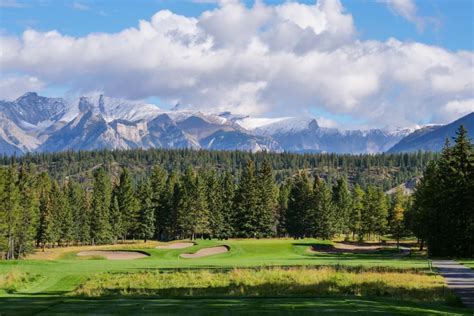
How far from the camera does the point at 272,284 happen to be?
32719 millimetres

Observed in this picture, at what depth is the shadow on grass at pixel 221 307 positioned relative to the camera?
19.2 metres

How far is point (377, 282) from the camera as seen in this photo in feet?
106

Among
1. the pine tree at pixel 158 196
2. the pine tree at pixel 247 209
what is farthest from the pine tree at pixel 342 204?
the pine tree at pixel 158 196

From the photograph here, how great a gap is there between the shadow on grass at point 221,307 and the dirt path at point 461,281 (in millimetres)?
5111

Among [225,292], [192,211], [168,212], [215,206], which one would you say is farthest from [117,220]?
[225,292]

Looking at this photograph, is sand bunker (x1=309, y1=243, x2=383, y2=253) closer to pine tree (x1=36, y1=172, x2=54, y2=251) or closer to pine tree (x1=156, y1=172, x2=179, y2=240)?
pine tree (x1=156, y1=172, x2=179, y2=240)

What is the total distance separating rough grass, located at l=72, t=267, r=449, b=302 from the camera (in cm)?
2888

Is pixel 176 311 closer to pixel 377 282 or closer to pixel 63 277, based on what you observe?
pixel 377 282

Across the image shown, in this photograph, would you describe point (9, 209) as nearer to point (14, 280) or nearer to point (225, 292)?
point (14, 280)

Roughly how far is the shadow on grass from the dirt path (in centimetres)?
511

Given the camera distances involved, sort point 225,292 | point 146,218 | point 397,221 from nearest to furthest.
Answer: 1. point 225,292
2. point 397,221
3. point 146,218

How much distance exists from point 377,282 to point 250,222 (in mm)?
79352

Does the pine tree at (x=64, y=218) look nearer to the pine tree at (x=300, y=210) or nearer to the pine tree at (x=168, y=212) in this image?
the pine tree at (x=168, y=212)

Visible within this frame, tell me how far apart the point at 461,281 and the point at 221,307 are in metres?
19.0
